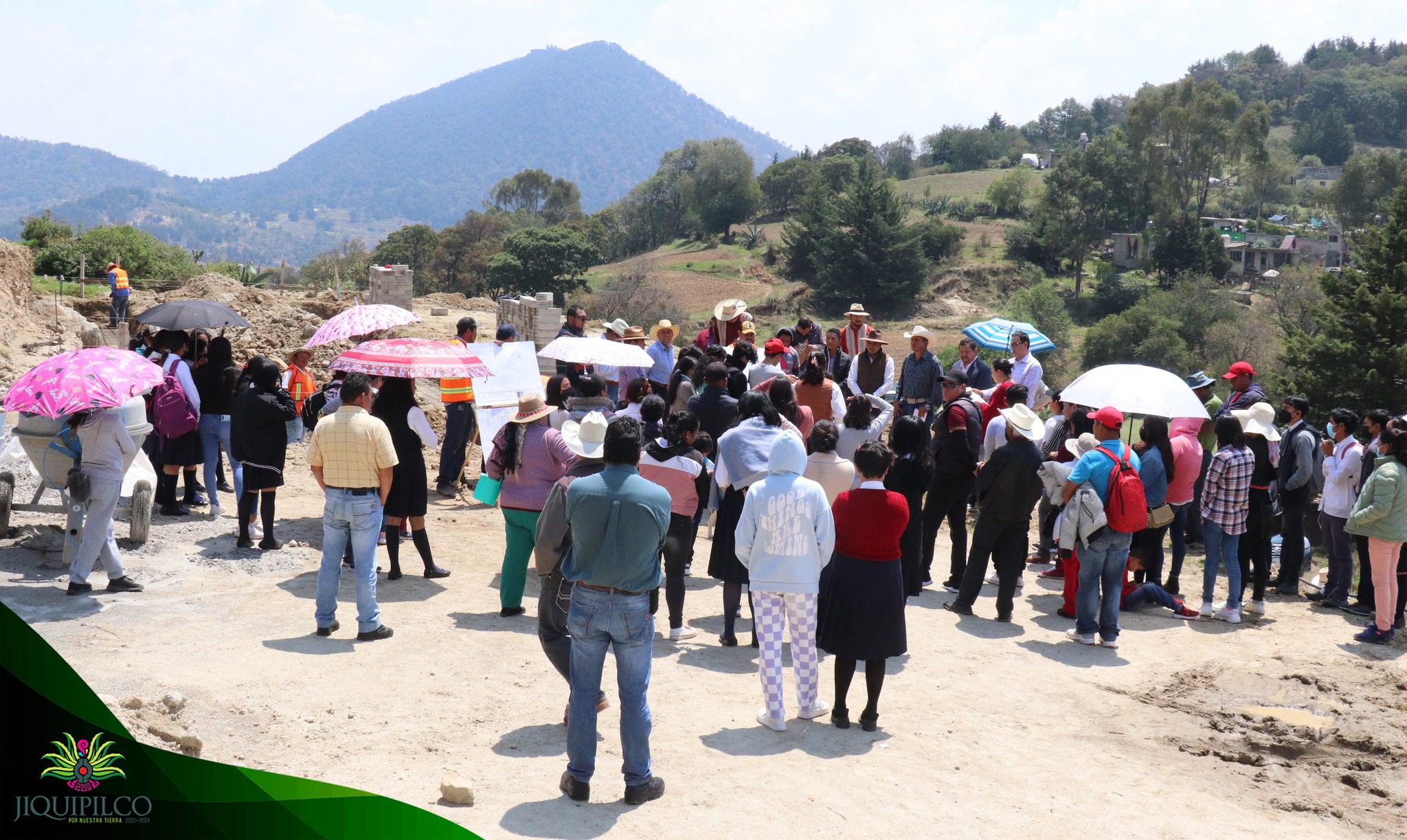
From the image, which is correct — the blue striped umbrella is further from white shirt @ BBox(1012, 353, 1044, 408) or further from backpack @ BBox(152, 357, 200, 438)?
backpack @ BBox(152, 357, 200, 438)

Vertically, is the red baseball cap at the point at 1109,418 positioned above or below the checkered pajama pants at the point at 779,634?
above

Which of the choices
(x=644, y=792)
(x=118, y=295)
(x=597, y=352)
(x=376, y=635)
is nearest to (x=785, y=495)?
(x=644, y=792)

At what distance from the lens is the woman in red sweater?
578 centimetres

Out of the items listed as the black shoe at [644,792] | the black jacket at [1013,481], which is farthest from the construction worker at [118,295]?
the black shoe at [644,792]

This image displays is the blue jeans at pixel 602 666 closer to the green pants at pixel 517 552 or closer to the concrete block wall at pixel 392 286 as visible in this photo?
the green pants at pixel 517 552

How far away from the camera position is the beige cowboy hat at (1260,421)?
8867 millimetres

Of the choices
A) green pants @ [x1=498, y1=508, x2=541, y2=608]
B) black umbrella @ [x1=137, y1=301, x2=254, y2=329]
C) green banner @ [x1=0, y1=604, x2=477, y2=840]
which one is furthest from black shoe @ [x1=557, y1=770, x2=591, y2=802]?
black umbrella @ [x1=137, y1=301, x2=254, y2=329]

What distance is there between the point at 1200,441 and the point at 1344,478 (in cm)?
176

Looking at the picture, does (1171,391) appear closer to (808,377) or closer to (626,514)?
(808,377)

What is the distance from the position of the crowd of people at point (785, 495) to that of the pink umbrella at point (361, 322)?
523 mm

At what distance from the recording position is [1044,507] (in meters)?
10.0

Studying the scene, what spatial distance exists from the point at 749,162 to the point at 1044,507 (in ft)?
296

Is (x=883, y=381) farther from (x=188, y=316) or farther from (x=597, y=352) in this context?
(x=188, y=316)

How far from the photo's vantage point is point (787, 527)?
18.7 ft
